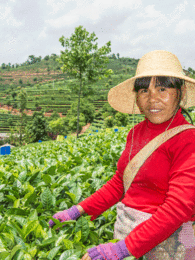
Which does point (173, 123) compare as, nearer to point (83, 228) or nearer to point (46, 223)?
point (83, 228)

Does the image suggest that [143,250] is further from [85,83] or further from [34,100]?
[34,100]

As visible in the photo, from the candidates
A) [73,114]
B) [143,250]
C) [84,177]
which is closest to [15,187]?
[84,177]

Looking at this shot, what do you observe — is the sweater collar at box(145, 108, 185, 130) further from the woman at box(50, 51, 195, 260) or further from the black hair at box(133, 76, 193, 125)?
the black hair at box(133, 76, 193, 125)

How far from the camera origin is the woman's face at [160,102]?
1.20 m

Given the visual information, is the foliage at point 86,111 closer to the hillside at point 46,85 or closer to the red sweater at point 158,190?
the hillside at point 46,85

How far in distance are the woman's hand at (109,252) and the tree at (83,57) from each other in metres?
16.6

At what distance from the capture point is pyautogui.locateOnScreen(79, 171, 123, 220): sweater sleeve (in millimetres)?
1462

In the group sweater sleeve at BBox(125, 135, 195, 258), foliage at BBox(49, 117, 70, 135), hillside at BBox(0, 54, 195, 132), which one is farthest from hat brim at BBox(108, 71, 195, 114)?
foliage at BBox(49, 117, 70, 135)

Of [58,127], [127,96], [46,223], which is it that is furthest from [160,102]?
[58,127]

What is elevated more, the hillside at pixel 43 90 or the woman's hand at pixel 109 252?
the hillside at pixel 43 90

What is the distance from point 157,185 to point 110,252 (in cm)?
42

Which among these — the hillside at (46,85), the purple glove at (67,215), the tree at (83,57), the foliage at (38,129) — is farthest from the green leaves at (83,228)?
the foliage at (38,129)

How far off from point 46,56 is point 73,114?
10682 centimetres

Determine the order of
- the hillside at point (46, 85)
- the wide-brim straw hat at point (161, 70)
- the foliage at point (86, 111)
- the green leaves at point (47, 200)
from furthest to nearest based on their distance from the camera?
the hillside at point (46, 85), the foliage at point (86, 111), the green leaves at point (47, 200), the wide-brim straw hat at point (161, 70)
